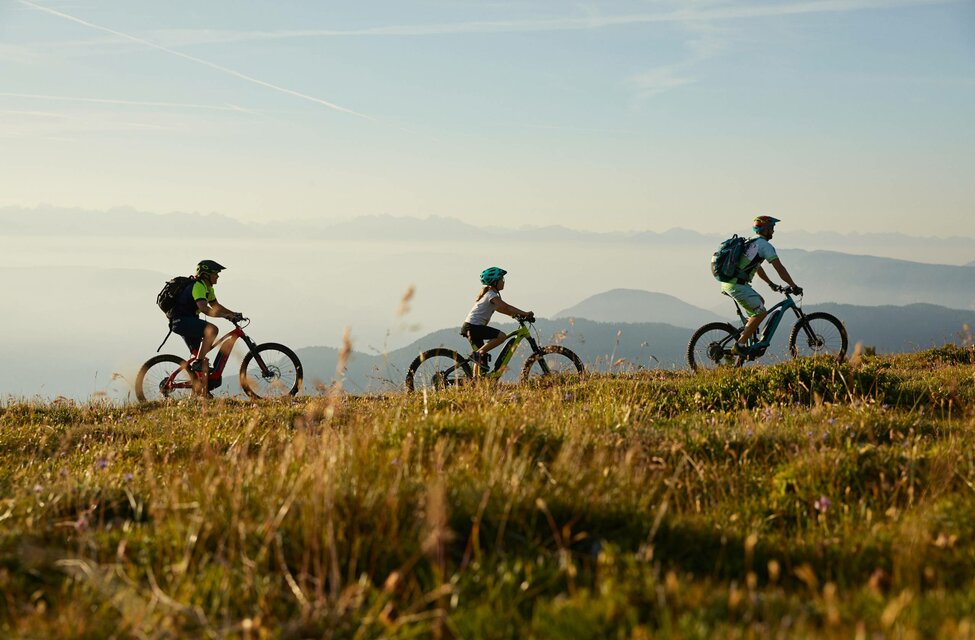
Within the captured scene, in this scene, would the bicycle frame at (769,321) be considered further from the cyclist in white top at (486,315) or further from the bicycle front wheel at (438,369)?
the bicycle front wheel at (438,369)

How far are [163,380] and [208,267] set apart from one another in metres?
2.43

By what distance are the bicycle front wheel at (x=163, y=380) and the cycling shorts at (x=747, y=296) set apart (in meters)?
10.4

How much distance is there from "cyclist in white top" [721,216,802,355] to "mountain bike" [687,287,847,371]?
0.54 ft

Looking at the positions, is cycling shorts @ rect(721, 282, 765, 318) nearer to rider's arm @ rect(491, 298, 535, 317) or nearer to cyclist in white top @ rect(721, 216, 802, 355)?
cyclist in white top @ rect(721, 216, 802, 355)

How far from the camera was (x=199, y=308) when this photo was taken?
14375 millimetres

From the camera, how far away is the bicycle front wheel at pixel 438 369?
13.9 meters

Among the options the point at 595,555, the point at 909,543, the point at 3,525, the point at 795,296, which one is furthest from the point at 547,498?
the point at 795,296

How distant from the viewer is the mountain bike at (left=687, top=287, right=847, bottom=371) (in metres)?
15.5

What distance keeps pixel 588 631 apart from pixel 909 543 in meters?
2.18

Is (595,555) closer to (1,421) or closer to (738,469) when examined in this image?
(738,469)

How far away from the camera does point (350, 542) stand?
413cm

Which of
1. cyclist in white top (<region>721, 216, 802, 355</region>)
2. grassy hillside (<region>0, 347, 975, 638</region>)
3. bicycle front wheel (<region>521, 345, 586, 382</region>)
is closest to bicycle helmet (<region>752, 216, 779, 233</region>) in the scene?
cyclist in white top (<region>721, 216, 802, 355</region>)

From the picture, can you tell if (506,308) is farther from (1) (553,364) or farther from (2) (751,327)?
(2) (751,327)

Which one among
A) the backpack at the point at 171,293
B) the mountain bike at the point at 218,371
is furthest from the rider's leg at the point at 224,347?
the backpack at the point at 171,293
